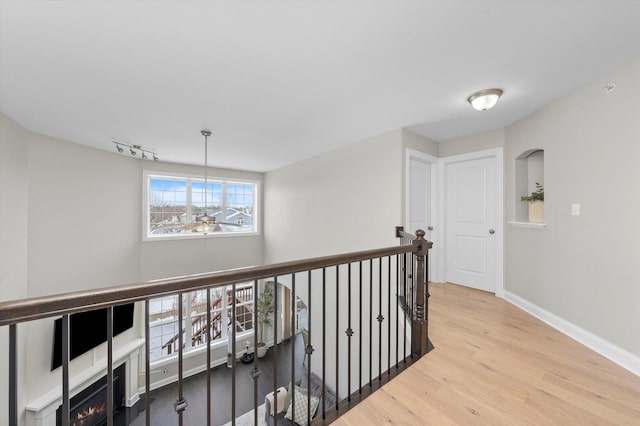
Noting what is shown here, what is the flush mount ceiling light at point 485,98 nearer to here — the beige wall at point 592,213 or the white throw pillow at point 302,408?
the beige wall at point 592,213

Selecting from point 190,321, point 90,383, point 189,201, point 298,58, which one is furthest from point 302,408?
point 298,58

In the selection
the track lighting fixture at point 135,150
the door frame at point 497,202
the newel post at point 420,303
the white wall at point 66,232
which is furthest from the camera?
the track lighting fixture at point 135,150

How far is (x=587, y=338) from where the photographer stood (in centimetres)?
218

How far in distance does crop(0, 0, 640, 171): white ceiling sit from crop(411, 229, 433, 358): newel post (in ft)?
4.44

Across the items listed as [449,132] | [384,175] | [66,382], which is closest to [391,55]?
[384,175]

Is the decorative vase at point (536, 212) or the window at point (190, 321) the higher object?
the decorative vase at point (536, 212)

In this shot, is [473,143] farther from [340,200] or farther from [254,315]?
[254,315]

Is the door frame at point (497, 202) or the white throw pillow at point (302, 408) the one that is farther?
the white throw pillow at point (302, 408)

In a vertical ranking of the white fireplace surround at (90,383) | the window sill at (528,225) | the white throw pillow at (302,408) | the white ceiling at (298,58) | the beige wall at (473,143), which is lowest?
the white throw pillow at (302,408)

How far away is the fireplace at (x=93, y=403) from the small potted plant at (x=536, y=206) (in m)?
6.95

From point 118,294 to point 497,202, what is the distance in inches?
156

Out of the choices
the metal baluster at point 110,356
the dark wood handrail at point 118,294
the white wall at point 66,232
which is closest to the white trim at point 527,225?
the dark wood handrail at point 118,294

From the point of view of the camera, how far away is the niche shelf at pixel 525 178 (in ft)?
10.2

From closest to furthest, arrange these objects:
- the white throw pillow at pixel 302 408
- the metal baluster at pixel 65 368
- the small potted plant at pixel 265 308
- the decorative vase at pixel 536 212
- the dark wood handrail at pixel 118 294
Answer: the dark wood handrail at pixel 118 294 → the metal baluster at pixel 65 368 → the decorative vase at pixel 536 212 → the white throw pillow at pixel 302 408 → the small potted plant at pixel 265 308
